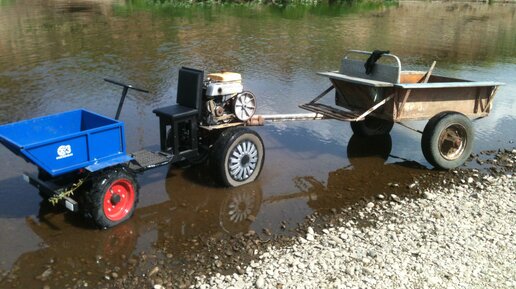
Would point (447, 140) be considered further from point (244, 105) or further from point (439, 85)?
point (244, 105)

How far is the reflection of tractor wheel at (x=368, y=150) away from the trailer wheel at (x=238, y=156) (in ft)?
7.12

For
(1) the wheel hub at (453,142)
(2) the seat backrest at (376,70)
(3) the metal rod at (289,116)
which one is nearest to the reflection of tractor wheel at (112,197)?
(3) the metal rod at (289,116)

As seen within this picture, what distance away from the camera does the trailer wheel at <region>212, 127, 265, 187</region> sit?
7082mm

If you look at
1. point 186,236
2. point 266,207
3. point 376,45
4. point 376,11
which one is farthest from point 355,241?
point 376,11

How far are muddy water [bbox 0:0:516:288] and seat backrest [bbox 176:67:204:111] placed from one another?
4.53 feet

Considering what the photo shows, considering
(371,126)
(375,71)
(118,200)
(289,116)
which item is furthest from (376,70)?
(118,200)

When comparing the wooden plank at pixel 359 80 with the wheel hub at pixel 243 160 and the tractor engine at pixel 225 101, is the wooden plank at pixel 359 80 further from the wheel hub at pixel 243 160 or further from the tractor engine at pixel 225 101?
the wheel hub at pixel 243 160

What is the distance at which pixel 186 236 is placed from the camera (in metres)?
6.10

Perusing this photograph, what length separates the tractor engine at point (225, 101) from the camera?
7.20m

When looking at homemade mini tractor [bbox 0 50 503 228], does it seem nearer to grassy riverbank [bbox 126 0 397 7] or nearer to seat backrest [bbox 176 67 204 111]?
seat backrest [bbox 176 67 204 111]

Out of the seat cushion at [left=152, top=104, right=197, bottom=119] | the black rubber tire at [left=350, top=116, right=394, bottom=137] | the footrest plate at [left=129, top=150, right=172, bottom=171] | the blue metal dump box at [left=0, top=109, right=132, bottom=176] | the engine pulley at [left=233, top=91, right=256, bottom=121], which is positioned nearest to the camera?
the blue metal dump box at [left=0, top=109, right=132, bottom=176]

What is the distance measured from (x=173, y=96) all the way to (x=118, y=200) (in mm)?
6837

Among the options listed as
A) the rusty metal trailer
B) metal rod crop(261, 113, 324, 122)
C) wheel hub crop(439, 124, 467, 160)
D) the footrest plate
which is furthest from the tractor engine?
wheel hub crop(439, 124, 467, 160)

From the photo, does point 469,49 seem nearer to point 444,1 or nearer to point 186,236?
point 186,236
